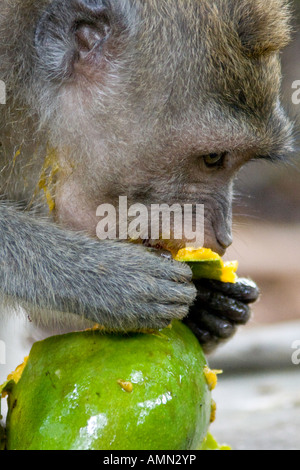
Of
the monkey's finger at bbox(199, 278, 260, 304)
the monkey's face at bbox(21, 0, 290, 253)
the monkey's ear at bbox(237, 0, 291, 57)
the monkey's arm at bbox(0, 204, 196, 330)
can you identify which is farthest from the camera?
the monkey's finger at bbox(199, 278, 260, 304)

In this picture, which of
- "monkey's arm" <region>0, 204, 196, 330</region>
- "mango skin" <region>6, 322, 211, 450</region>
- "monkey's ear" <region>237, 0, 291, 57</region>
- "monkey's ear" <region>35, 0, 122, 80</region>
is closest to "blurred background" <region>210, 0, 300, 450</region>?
"monkey's ear" <region>237, 0, 291, 57</region>

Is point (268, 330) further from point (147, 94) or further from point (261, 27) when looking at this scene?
point (147, 94)

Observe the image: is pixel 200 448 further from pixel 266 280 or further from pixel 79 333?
pixel 266 280

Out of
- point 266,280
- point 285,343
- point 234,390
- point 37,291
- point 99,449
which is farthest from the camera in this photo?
point 266,280

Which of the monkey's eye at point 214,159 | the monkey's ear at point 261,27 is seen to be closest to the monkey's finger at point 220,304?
the monkey's eye at point 214,159

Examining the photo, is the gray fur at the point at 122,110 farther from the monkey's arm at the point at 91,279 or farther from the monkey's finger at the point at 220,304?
the monkey's finger at the point at 220,304

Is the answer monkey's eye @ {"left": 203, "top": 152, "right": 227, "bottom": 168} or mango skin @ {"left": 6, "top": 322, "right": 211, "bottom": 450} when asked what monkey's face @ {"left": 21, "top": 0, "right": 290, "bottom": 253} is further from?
mango skin @ {"left": 6, "top": 322, "right": 211, "bottom": 450}

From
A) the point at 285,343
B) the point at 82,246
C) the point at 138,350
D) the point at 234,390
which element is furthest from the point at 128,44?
the point at 285,343
